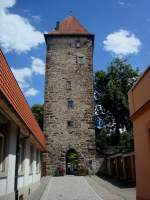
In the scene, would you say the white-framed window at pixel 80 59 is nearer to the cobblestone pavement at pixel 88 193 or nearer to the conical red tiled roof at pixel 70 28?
the conical red tiled roof at pixel 70 28

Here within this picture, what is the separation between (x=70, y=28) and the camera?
36375 mm

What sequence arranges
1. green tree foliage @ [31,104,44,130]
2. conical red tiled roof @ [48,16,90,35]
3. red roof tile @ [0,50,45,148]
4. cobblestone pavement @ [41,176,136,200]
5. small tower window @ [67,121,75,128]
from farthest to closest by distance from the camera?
green tree foliage @ [31,104,44,130], conical red tiled roof @ [48,16,90,35], small tower window @ [67,121,75,128], cobblestone pavement @ [41,176,136,200], red roof tile @ [0,50,45,148]

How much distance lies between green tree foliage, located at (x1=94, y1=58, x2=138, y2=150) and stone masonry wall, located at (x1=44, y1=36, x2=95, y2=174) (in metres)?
7.39

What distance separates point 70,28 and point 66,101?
9817mm

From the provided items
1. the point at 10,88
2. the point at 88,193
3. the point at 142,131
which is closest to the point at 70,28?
the point at 88,193

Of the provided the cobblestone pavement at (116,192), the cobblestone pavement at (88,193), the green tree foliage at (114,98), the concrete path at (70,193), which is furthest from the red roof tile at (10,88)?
the green tree foliage at (114,98)

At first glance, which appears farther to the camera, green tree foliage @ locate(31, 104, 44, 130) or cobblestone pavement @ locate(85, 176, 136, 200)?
green tree foliage @ locate(31, 104, 44, 130)

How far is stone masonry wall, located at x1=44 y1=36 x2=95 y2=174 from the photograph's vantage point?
30625 millimetres

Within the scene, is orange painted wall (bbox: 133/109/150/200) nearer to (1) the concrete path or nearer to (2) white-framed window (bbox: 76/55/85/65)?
(1) the concrete path

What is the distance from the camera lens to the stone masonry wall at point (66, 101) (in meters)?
30.6

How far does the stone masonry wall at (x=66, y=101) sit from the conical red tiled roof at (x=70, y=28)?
3.19 feet

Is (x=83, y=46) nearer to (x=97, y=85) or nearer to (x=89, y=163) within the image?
(x=97, y=85)

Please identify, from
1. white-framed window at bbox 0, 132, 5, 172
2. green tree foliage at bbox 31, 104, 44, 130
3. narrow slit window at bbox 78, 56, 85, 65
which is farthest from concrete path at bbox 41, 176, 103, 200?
green tree foliage at bbox 31, 104, 44, 130

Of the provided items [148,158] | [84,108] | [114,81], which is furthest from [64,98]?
[148,158]
